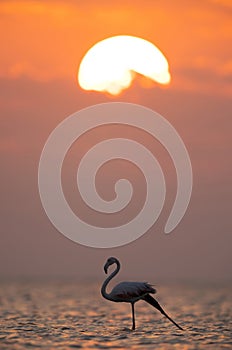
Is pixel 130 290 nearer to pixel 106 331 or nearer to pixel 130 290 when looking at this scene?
pixel 130 290

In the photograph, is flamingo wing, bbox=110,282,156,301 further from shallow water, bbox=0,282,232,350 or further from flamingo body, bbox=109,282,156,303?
shallow water, bbox=0,282,232,350

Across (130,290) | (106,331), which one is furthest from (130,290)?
(106,331)

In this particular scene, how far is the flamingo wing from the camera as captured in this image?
35.0 metres

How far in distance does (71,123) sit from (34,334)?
96.6 ft

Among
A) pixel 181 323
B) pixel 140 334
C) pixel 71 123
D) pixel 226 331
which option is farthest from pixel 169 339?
pixel 71 123

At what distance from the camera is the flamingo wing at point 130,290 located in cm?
3497

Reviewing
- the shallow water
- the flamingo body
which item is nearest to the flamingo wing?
the flamingo body

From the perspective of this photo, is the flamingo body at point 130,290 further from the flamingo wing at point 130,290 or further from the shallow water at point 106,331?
the shallow water at point 106,331

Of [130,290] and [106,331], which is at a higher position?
[130,290]

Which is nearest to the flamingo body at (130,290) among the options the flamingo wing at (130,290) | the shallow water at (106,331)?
the flamingo wing at (130,290)

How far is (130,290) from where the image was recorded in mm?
34938

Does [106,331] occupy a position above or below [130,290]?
below

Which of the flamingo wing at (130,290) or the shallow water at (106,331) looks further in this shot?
the flamingo wing at (130,290)

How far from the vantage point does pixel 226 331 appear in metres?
36.0
